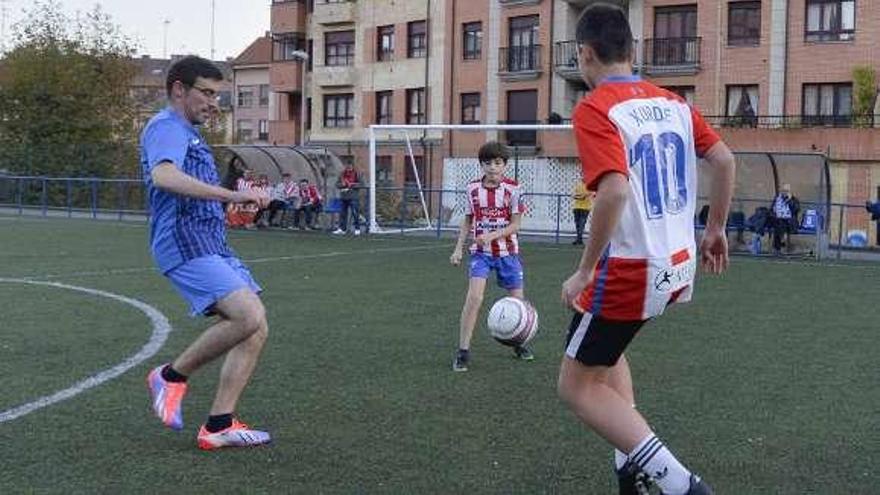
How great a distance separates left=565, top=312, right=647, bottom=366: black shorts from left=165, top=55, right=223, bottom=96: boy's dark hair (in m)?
2.41

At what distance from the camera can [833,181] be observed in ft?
118

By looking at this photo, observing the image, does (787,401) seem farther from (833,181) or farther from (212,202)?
(833,181)

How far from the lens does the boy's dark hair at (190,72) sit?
5.86 meters

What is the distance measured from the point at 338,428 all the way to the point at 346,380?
1567 millimetres

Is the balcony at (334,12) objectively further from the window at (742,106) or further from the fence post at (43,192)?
the fence post at (43,192)

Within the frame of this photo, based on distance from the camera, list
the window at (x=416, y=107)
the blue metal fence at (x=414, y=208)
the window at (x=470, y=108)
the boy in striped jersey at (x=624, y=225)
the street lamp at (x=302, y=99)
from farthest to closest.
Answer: the street lamp at (x=302, y=99)
the window at (x=416, y=107)
the window at (x=470, y=108)
the blue metal fence at (x=414, y=208)
the boy in striped jersey at (x=624, y=225)

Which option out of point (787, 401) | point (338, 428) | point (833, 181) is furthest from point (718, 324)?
point (833, 181)

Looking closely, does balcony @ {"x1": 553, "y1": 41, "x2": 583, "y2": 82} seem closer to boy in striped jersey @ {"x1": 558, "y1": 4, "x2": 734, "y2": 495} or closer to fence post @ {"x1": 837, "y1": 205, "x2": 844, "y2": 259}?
fence post @ {"x1": 837, "y1": 205, "x2": 844, "y2": 259}

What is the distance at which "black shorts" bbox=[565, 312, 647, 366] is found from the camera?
4387 millimetres

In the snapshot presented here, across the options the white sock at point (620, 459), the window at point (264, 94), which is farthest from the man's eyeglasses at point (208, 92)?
the window at point (264, 94)

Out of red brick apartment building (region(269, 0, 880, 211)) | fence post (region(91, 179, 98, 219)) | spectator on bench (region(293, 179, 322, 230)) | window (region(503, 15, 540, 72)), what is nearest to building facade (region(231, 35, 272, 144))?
red brick apartment building (region(269, 0, 880, 211))

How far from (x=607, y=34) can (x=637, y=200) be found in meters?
0.62

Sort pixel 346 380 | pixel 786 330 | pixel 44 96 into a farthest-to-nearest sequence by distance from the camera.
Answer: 1. pixel 44 96
2. pixel 786 330
3. pixel 346 380

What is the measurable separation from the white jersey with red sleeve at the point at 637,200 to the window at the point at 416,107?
4495 cm
